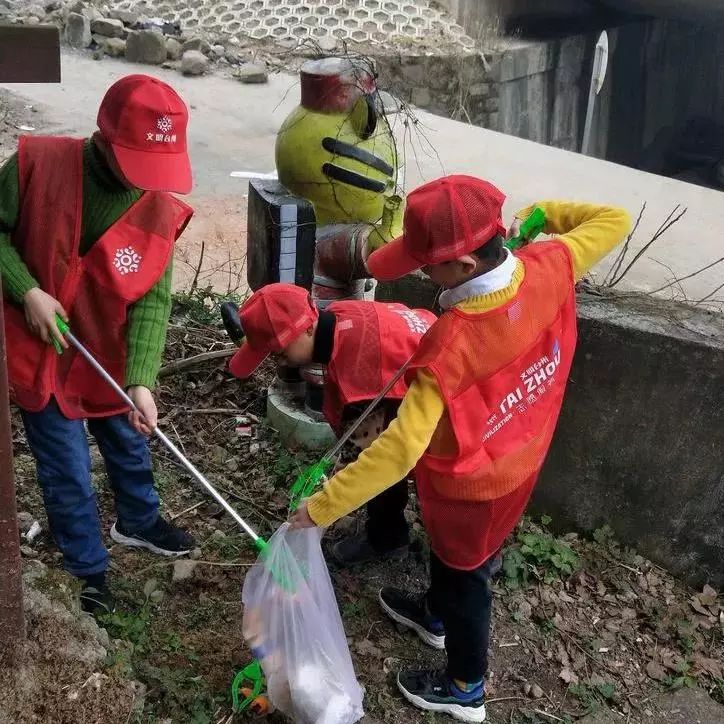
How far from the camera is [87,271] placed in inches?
90.0

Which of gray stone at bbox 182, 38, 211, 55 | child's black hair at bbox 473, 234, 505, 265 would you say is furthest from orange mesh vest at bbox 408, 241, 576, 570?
gray stone at bbox 182, 38, 211, 55

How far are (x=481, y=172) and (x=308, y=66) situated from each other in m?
5.69

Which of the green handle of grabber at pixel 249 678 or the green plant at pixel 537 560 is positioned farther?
the green plant at pixel 537 560

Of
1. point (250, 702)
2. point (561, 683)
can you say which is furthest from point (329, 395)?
point (561, 683)

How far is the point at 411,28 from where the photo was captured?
13.1 meters

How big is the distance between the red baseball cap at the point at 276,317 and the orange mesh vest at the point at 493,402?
0.46m

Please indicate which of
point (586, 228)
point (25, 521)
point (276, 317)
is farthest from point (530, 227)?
point (25, 521)

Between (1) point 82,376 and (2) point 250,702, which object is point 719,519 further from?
(1) point 82,376

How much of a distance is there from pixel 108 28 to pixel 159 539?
1058cm

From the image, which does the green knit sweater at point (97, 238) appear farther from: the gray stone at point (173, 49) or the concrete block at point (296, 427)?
the gray stone at point (173, 49)

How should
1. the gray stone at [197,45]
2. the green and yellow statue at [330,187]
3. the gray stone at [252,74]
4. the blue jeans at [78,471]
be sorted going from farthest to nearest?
1. the gray stone at [197,45]
2. the gray stone at [252,74]
3. the green and yellow statue at [330,187]
4. the blue jeans at [78,471]

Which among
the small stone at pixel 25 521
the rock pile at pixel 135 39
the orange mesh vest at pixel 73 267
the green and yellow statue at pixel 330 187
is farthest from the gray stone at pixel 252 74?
the orange mesh vest at pixel 73 267

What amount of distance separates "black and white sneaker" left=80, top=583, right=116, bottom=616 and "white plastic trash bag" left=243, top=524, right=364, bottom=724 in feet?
2.00

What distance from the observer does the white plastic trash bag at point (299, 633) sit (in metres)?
2.18
